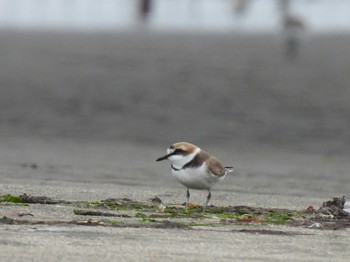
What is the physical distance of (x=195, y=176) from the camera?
32.1 ft

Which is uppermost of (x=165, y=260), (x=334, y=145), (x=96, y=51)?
(x=96, y=51)

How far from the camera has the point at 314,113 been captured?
20.4 metres

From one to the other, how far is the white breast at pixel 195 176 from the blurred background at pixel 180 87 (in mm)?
2891

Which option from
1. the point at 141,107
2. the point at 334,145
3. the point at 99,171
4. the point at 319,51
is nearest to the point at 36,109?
the point at 141,107

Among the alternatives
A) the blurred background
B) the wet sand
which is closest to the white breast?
the wet sand

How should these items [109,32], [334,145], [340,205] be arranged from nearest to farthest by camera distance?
[340,205]
[334,145]
[109,32]

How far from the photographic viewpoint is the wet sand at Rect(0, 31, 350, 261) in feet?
26.0

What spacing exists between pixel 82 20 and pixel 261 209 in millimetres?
25313

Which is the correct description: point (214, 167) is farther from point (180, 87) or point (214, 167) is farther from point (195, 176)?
point (180, 87)

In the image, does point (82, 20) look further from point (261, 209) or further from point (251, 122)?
point (261, 209)

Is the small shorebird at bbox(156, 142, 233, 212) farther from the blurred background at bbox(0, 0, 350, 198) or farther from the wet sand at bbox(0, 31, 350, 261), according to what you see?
the blurred background at bbox(0, 0, 350, 198)

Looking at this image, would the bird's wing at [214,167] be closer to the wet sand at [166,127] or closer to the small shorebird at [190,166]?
the small shorebird at [190,166]

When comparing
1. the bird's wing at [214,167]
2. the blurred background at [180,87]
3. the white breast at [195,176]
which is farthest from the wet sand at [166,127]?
the white breast at [195,176]

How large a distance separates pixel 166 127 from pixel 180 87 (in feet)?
10.0
